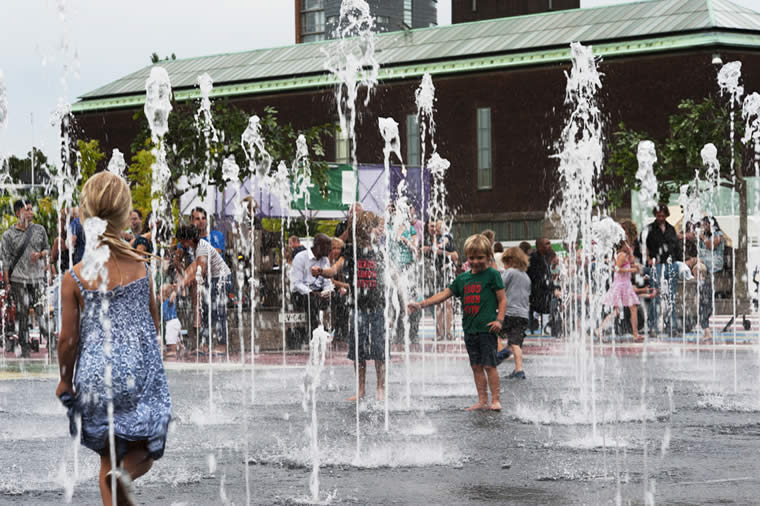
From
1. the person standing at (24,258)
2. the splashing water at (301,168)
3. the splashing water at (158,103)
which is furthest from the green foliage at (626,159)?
the person standing at (24,258)

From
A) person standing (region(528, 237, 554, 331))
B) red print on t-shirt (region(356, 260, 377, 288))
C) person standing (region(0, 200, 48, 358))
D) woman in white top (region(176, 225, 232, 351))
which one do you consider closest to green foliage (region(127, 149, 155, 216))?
person standing (region(528, 237, 554, 331))

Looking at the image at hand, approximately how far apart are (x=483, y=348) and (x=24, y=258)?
843cm

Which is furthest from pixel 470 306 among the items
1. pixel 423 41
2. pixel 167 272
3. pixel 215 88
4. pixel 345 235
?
pixel 215 88

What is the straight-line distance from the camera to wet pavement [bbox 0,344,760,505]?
20.8 ft

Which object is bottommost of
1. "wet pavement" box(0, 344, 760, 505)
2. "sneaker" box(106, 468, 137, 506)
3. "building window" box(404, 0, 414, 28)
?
"wet pavement" box(0, 344, 760, 505)

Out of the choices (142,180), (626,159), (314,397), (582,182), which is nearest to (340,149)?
(142,180)

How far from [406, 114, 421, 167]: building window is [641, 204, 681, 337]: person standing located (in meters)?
38.1

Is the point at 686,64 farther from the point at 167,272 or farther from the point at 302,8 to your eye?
the point at 302,8

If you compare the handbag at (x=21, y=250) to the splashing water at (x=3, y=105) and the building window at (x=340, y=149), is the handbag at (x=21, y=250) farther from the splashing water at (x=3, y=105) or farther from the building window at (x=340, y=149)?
the building window at (x=340, y=149)

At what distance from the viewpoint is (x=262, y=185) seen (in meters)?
28.9

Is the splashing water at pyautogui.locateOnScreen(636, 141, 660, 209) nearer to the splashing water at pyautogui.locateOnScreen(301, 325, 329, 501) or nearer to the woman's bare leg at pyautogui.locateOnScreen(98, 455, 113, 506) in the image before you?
the splashing water at pyautogui.locateOnScreen(301, 325, 329, 501)

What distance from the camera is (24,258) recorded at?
16.6 metres

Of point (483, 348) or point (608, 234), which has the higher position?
point (608, 234)

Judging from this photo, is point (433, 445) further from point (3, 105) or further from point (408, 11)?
point (408, 11)
